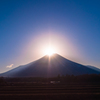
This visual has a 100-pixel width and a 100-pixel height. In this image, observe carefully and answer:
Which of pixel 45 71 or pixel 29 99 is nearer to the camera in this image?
pixel 29 99

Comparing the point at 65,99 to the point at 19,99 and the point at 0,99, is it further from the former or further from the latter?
the point at 0,99

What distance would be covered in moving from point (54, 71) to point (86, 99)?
148m

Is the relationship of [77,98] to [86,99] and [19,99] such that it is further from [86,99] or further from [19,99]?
[19,99]

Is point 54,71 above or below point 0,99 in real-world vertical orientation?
above

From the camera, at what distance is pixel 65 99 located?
64.6 ft

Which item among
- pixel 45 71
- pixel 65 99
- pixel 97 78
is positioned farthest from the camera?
pixel 45 71

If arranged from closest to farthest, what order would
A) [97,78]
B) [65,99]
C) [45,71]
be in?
[65,99], [97,78], [45,71]

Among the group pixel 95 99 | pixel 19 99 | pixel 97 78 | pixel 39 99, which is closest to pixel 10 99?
pixel 19 99

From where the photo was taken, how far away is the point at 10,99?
20297 mm

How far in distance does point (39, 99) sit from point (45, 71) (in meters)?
147

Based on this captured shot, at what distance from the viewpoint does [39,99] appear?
65.7 feet

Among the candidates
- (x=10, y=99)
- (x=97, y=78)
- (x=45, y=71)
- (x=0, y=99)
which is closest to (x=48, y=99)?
(x=10, y=99)

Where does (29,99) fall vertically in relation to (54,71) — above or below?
below

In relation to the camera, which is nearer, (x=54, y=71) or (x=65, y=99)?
(x=65, y=99)
